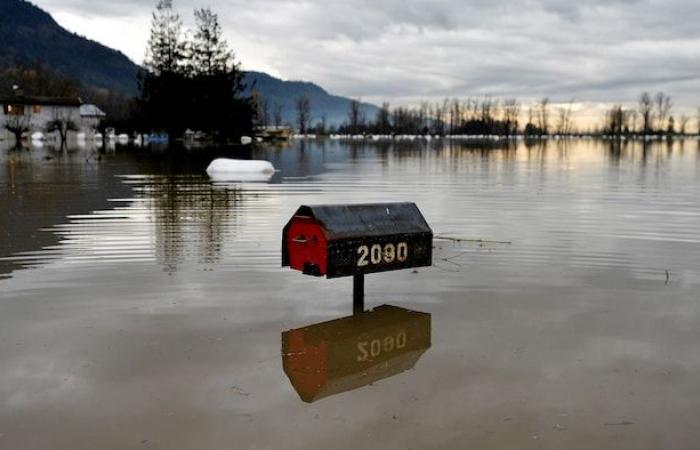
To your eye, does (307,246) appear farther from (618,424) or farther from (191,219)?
(191,219)

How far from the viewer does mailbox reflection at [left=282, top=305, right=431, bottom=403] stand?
5629 millimetres

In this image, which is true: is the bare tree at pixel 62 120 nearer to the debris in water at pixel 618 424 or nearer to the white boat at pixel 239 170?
the white boat at pixel 239 170

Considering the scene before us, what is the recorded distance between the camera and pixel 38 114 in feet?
308

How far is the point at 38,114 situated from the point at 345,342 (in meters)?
99.8

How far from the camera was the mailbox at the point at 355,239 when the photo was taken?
267 inches

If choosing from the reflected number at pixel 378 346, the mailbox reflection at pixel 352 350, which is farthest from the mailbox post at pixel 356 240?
the reflected number at pixel 378 346

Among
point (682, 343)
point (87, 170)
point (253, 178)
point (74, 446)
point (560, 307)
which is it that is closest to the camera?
point (74, 446)

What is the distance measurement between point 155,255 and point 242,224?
3518mm

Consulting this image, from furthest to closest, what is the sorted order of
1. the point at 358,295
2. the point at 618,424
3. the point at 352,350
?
1. the point at 358,295
2. the point at 352,350
3. the point at 618,424

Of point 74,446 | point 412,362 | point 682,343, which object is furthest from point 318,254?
point 682,343

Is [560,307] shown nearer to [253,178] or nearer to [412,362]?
[412,362]

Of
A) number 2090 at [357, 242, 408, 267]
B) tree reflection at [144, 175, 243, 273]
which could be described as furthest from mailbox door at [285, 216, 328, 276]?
tree reflection at [144, 175, 243, 273]

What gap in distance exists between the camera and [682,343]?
259 inches

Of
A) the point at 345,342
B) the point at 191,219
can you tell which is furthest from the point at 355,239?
the point at 191,219
